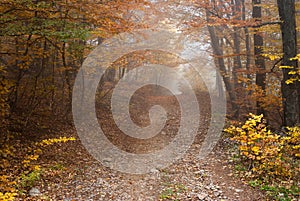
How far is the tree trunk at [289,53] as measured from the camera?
29.4 feet

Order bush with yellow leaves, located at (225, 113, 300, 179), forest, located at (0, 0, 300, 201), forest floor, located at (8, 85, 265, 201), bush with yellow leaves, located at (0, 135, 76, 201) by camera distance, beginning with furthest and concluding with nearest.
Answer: bush with yellow leaves, located at (225, 113, 300, 179) < forest, located at (0, 0, 300, 201) < forest floor, located at (8, 85, 265, 201) < bush with yellow leaves, located at (0, 135, 76, 201)

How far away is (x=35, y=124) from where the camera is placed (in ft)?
33.0

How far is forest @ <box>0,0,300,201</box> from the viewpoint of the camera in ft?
22.7

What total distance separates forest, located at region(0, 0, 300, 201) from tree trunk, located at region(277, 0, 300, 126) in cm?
3

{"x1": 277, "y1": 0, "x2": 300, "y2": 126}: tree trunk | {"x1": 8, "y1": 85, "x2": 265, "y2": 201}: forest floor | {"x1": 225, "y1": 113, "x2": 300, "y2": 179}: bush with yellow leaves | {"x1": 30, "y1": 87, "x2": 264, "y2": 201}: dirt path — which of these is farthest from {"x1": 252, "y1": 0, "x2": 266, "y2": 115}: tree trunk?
{"x1": 225, "y1": 113, "x2": 300, "y2": 179}: bush with yellow leaves

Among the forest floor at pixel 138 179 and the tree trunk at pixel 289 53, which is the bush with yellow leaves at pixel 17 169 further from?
the tree trunk at pixel 289 53

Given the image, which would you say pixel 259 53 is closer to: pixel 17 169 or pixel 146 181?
pixel 146 181

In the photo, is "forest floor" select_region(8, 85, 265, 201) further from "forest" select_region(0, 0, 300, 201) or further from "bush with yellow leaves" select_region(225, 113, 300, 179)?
"bush with yellow leaves" select_region(225, 113, 300, 179)

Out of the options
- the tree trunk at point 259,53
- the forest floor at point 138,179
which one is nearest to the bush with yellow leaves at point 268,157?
the forest floor at point 138,179

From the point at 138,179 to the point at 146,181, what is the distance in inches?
10.5

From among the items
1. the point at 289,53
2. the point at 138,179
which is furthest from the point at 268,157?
the point at 289,53

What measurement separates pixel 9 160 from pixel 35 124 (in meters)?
2.74

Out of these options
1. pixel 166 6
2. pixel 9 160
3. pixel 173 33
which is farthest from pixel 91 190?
pixel 173 33

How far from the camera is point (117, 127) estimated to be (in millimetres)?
13211
